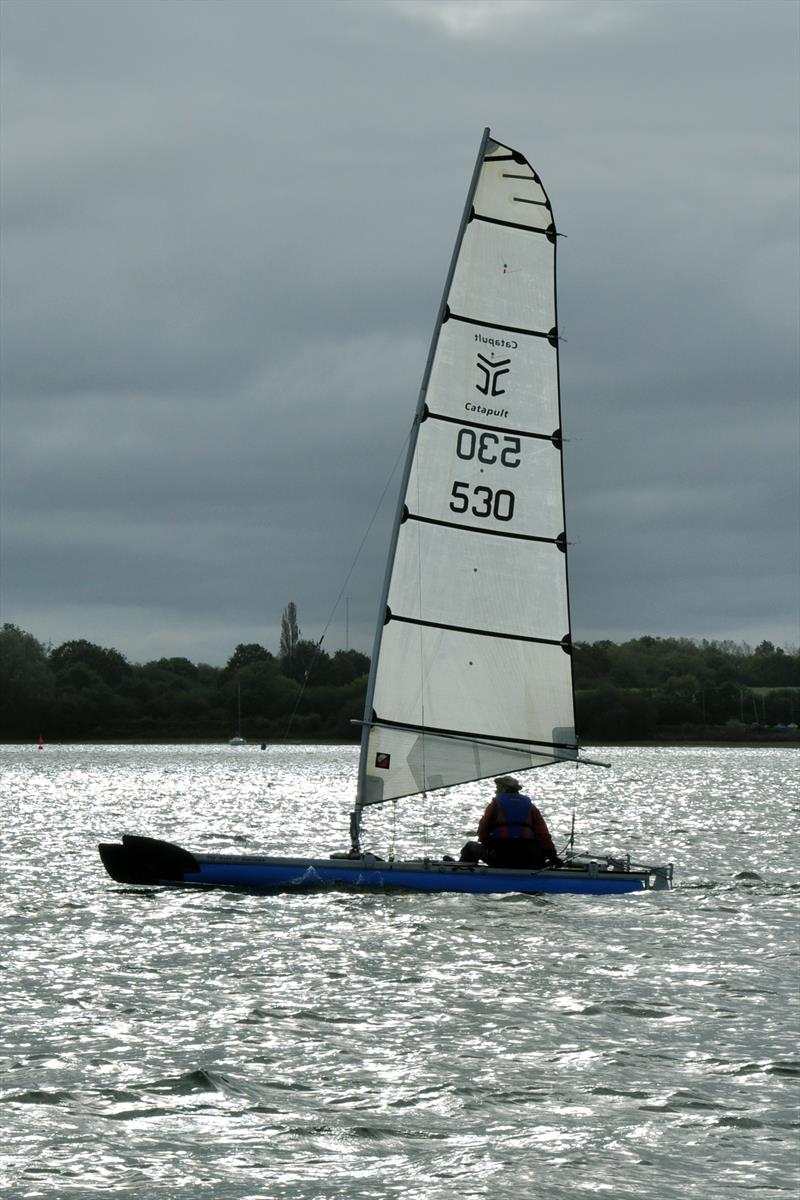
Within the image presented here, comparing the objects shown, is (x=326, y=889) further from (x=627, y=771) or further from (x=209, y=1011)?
(x=627, y=771)

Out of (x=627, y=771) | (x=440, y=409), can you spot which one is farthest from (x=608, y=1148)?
(x=627, y=771)

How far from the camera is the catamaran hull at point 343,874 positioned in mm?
22344

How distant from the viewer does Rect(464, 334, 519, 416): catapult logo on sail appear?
24.5 metres

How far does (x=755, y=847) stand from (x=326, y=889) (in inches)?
761

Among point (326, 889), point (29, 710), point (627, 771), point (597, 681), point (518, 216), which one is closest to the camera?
point (326, 889)

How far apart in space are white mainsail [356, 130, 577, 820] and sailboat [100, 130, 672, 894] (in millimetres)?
20

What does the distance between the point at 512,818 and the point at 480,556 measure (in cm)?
399

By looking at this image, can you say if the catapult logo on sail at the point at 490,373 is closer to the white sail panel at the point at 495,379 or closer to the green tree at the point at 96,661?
the white sail panel at the point at 495,379

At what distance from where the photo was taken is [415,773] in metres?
24.0

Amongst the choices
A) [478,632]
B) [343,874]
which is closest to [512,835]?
[343,874]

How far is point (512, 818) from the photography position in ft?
→ 74.2

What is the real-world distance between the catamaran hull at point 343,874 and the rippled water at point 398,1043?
48 cm

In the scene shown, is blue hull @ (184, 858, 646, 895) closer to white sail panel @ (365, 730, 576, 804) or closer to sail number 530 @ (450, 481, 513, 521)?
white sail panel @ (365, 730, 576, 804)

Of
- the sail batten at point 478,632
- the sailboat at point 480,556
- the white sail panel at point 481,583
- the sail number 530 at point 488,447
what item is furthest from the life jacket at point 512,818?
the sail number 530 at point 488,447
